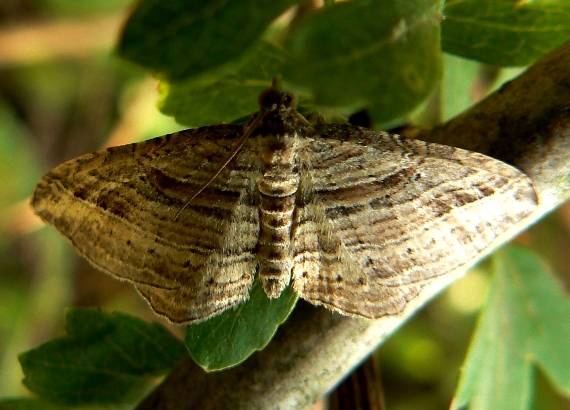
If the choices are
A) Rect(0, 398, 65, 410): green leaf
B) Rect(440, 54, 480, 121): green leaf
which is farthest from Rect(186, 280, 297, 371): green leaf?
Rect(440, 54, 480, 121): green leaf

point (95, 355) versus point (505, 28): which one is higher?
point (505, 28)

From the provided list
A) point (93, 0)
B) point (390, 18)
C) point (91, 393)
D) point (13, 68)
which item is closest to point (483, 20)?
point (390, 18)

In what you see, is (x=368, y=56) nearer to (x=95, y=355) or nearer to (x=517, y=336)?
(x=95, y=355)

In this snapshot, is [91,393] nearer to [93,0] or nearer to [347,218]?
[347,218]

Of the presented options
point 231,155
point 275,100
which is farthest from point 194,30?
point 231,155

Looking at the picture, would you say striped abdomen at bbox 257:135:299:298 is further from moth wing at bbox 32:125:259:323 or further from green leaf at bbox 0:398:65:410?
green leaf at bbox 0:398:65:410

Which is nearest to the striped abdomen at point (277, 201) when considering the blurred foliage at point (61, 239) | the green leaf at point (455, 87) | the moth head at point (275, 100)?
the moth head at point (275, 100)

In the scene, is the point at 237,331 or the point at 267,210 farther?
the point at 267,210
